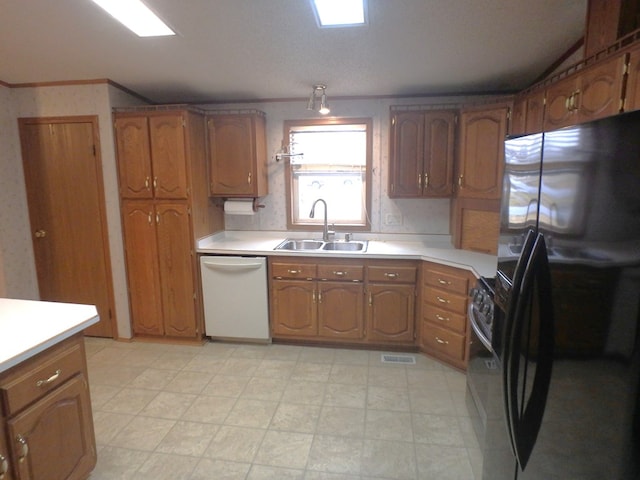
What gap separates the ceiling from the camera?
2.05 m

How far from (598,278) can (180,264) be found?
3.18 meters

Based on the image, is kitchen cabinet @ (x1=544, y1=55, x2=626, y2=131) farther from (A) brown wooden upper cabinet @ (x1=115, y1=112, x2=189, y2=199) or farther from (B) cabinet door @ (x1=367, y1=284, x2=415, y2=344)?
(A) brown wooden upper cabinet @ (x1=115, y1=112, x2=189, y2=199)

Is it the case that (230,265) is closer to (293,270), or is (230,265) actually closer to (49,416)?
(293,270)

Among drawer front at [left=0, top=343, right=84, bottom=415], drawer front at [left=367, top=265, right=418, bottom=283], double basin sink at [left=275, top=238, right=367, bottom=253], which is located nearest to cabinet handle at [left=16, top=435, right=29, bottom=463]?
drawer front at [left=0, top=343, right=84, bottom=415]

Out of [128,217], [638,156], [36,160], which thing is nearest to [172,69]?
[128,217]

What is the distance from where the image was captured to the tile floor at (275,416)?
1975 millimetres

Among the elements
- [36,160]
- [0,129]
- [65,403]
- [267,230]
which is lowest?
[65,403]

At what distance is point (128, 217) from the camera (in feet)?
11.0

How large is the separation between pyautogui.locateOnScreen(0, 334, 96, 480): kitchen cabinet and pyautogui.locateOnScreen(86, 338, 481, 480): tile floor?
34cm

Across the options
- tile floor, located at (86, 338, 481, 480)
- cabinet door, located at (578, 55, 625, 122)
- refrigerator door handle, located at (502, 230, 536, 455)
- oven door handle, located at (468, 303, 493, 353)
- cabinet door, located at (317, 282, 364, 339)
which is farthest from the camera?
cabinet door, located at (317, 282, 364, 339)

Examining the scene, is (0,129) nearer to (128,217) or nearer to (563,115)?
(128,217)

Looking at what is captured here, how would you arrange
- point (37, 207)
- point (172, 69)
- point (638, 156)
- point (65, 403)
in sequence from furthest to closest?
point (37, 207)
point (172, 69)
point (65, 403)
point (638, 156)

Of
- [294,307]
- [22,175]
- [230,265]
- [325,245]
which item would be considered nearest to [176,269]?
[230,265]

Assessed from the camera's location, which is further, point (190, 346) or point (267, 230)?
point (267, 230)
